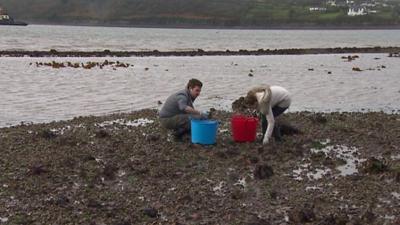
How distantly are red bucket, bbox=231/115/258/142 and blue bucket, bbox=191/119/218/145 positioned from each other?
491 mm

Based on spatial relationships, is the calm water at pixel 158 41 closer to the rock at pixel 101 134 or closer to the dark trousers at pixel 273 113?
the rock at pixel 101 134

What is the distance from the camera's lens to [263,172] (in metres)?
10.8

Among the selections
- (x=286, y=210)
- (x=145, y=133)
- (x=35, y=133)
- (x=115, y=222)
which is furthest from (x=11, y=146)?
(x=286, y=210)

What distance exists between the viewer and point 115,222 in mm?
8320

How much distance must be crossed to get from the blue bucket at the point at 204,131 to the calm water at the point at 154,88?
20.8ft

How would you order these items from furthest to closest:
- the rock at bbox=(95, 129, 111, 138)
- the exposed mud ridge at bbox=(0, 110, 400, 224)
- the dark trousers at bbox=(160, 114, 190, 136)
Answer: the rock at bbox=(95, 129, 111, 138) < the dark trousers at bbox=(160, 114, 190, 136) < the exposed mud ridge at bbox=(0, 110, 400, 224)

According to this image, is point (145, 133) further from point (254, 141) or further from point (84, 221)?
point (84, 221)

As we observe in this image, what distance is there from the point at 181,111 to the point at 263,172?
356cm

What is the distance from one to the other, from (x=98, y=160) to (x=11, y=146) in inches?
89.5

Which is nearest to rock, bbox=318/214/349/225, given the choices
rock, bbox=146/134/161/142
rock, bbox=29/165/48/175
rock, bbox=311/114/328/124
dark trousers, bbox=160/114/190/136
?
rock, bbox=29/165/48/175

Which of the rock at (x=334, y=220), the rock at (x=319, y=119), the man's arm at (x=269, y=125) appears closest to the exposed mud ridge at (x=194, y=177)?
the rock at (x=334, y=220)

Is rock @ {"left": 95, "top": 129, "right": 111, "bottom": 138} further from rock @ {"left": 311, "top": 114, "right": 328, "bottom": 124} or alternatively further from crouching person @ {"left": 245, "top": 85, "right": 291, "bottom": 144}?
rock @ {"left": 311, "top": 114, "right": 328, "bottom": 124}

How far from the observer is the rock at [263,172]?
1077 cm

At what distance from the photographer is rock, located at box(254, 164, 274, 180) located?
10766 millimetres
